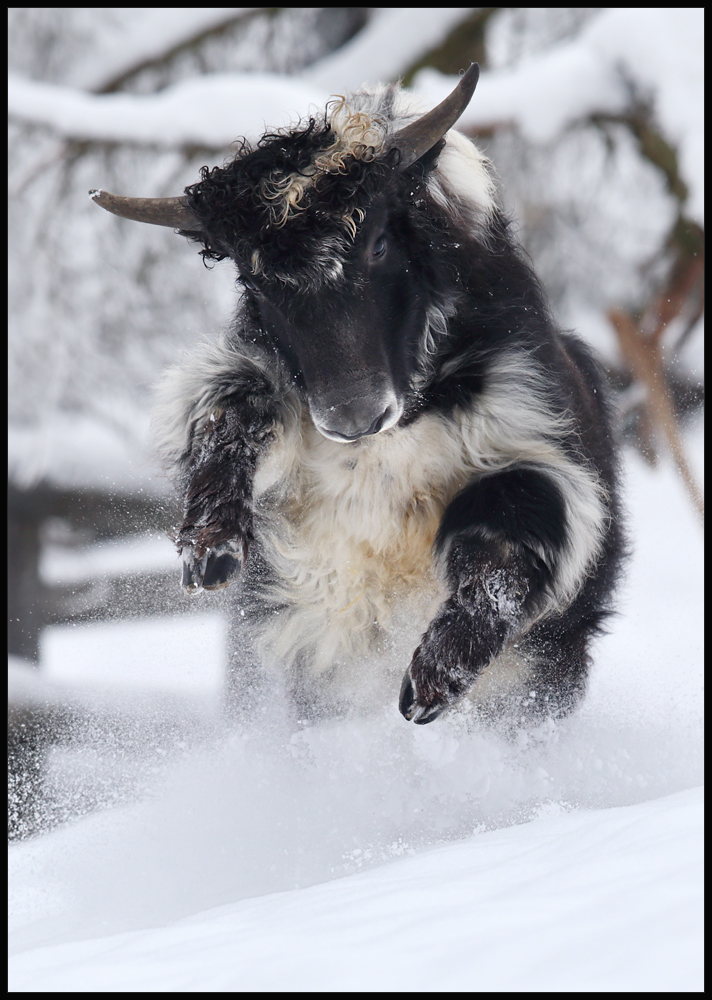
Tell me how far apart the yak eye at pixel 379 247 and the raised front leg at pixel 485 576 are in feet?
2.58

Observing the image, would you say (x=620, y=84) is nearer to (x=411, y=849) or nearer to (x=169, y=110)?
(x=169, y=110)

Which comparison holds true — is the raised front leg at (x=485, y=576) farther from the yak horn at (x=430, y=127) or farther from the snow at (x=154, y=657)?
the snow at (x=154, y=657)

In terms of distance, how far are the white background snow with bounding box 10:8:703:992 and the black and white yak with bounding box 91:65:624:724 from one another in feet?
1.09

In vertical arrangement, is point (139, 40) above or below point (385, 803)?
above

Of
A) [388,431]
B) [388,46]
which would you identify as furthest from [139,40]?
[388,431]

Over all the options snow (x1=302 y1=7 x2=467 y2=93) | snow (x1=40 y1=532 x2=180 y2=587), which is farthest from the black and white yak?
snow (x1=302 y1=7 x2=467 y2=93)

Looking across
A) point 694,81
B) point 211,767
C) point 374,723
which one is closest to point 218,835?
point 211,767

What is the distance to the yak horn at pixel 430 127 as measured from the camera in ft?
8.62

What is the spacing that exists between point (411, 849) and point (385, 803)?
13.4 inches

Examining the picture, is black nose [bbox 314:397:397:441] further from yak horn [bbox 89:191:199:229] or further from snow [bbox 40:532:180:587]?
snow [bbox 40:532:180:587]

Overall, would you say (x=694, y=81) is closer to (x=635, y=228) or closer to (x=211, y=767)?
(x=635, y=228)

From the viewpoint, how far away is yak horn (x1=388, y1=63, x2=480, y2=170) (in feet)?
8.62

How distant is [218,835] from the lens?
10.3ft

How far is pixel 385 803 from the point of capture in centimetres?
312
